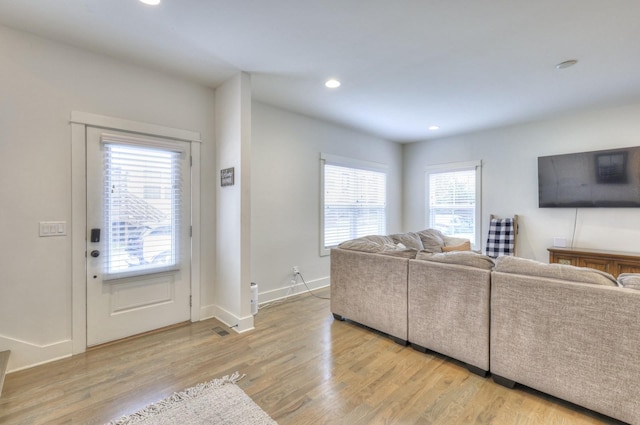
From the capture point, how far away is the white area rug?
172 cm

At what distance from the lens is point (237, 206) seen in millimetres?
2998

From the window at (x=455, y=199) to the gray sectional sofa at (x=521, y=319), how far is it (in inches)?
119

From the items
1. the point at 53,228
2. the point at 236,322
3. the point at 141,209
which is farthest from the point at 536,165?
the point at 53,228

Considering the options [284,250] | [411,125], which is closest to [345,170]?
[411,125]

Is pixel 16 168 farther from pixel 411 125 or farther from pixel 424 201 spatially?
pixel 424 201

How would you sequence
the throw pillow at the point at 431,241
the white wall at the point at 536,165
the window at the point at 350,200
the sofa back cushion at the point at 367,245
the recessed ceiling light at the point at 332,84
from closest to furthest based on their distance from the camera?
the sofa back cushion at the point at 367,245, the recessed ceiling light at the point at 332,84, the white wall at the point at 536,165, the throw pillow at the point at 431,241, the window at the point at 350,200

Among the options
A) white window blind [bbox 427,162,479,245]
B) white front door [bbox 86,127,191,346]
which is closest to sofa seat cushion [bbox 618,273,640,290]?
white window blind [bbox 427,162,479,245]

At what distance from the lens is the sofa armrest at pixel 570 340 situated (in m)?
1.64

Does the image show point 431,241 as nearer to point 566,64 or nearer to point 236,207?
point 566,64

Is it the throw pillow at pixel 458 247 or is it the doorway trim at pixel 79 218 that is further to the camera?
the throw pillow at pixel 458 247

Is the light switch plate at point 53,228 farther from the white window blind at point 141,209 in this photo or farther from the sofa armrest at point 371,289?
the sofa armrest at point 371,289

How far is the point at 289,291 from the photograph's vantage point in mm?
4090

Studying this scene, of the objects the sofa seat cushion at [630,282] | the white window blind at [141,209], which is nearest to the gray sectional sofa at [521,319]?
the sofa seat cushion at [630,282]

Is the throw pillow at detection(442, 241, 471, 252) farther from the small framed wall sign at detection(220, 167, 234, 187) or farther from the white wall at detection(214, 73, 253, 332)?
the small framed wall sign at detection(220, 167, 234, 187)
